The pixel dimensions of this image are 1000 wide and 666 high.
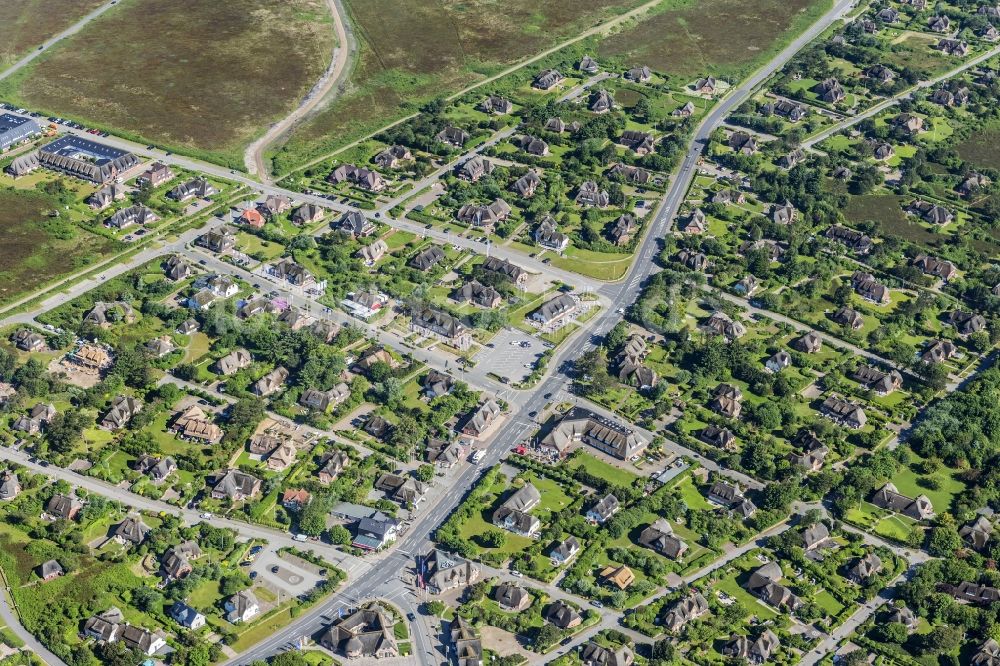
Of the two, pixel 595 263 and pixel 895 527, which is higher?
pixel 595 263

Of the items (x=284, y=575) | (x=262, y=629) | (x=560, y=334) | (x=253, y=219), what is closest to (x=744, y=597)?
(x=284, y=575)

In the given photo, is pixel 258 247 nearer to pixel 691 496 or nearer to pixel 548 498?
pixel 548 498

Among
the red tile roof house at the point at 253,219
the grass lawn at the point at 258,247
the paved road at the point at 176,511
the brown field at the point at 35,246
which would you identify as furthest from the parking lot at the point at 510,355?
the brown field at the point at 35,246

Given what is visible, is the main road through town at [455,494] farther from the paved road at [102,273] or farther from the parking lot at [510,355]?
the paved road at [102,273]

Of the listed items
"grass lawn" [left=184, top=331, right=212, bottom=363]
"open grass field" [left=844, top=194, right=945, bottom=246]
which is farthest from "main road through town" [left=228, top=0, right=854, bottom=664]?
"grass lawn" [left=184, top=331, right=212, bottom=363]

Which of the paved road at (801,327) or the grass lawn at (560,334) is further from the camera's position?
the grass lawn at (560,334)

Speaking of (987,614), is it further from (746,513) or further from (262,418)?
(262,418)

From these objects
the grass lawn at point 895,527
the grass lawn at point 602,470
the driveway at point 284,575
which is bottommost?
the driveway at point 284,575
